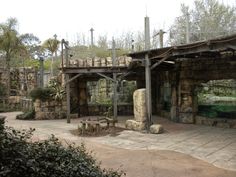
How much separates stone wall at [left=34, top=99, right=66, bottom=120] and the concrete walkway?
346 centimetres

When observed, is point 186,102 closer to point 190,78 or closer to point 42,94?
point 190,78

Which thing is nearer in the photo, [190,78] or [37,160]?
[37,160]

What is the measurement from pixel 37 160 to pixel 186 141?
7125 millimetres

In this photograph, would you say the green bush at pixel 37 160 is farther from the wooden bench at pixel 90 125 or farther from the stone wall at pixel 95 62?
the stone wall at pixel 95 62

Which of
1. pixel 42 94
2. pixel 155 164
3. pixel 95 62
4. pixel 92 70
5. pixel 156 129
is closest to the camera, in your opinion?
pixel 155 164

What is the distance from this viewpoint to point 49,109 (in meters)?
16.5

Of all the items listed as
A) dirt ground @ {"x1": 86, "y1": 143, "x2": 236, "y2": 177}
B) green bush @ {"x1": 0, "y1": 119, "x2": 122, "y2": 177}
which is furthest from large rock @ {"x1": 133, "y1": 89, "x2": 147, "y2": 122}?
green bush @ {"x1": 0, "y1": 119, "x2": 122, "y2": 177}

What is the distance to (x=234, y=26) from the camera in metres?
10.8

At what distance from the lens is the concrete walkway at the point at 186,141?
7.80 m

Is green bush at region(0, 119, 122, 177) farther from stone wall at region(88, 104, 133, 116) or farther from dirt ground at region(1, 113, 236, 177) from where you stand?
stone wall at region(88, 104, 133, 116)

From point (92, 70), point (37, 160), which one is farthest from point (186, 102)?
point (37, 160)

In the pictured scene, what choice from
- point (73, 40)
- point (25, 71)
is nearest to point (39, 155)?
point (25, 71)

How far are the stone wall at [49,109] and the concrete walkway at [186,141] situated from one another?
136 inches

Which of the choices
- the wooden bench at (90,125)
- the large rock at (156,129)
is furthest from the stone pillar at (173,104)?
the wooden bench at (90,125)
